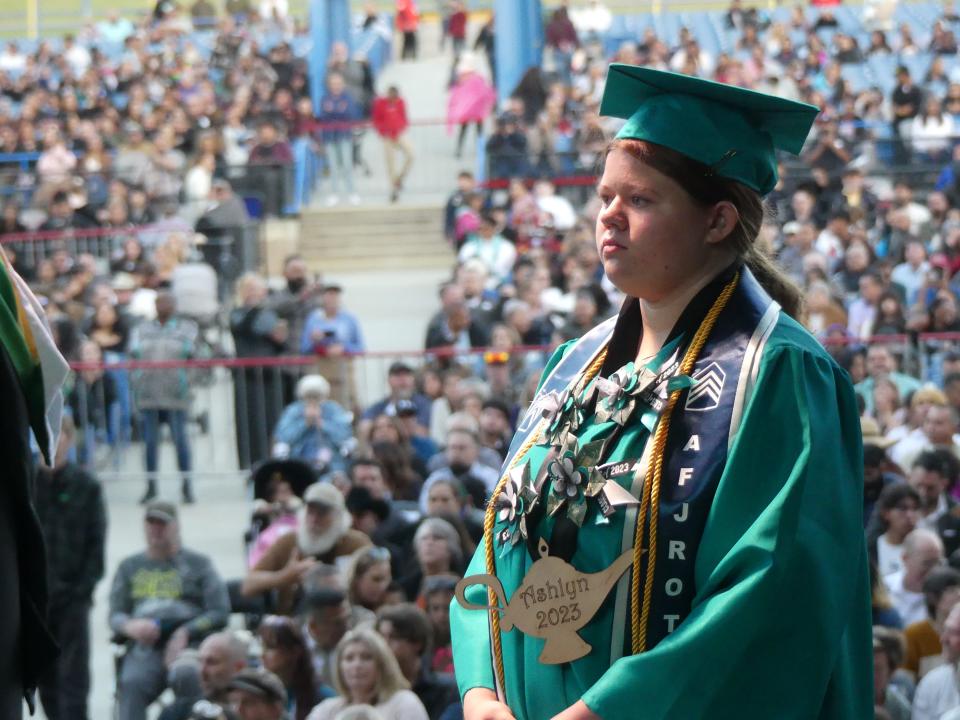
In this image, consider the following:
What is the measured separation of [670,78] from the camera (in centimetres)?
282

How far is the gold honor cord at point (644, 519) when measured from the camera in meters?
2.70

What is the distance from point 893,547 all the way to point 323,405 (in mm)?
3786

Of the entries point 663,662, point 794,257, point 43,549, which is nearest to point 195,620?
point 43,549

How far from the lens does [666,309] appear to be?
2.93 meters

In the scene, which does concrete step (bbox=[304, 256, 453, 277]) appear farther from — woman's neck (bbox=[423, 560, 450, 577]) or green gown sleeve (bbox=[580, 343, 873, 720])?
green gown sleeve (bbox=[580, 343, 873, 720])

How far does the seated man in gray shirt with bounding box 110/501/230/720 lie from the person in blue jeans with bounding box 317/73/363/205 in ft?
45.9

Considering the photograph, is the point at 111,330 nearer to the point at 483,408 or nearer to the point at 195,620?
the point at 483,408

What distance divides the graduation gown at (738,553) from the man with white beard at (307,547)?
202 inches

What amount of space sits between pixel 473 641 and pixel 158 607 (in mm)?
5039

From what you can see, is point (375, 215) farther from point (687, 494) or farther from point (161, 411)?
point (687, 494)

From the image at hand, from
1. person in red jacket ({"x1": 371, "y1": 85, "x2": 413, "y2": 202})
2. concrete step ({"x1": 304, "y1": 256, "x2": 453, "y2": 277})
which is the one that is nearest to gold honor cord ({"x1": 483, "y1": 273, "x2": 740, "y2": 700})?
concrete step ({"x1": 304, "y1": 256, "x2": 453, "y2": 277})

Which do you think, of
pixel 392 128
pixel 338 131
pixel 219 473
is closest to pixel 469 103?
pixel 392 128

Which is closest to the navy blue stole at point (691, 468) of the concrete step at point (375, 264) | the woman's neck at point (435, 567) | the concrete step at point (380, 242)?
the woman's neck at point (435, 567)

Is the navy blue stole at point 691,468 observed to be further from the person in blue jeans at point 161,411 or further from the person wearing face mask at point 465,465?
the person in blue jeans at point 161,411
